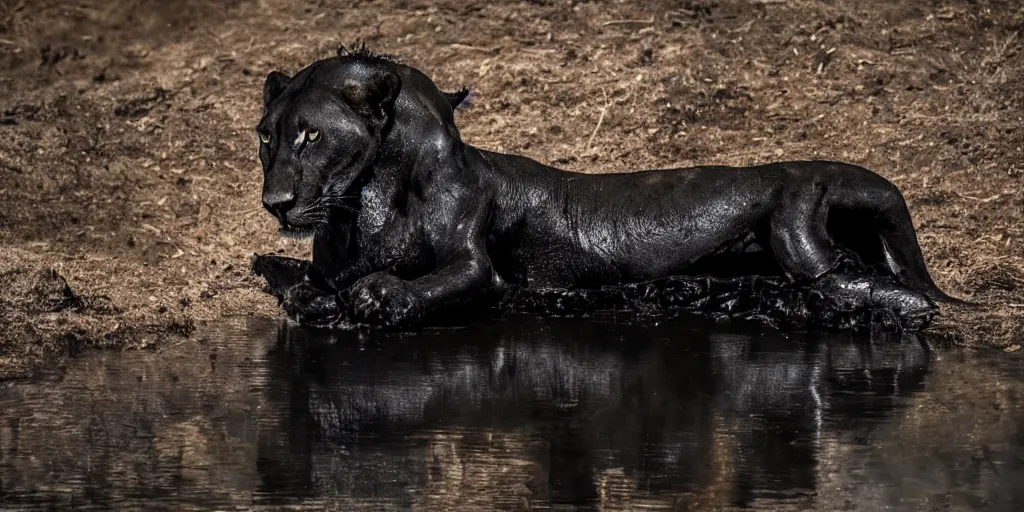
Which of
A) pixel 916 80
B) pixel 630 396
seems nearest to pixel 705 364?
pixel 630 396

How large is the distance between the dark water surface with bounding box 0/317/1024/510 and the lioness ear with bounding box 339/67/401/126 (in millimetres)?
1206

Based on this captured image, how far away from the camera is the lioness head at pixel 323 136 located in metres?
9.41

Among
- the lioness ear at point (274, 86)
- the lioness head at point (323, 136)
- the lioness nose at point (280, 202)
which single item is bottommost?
the lioness nose at point (280, 202)

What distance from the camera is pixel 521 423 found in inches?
300

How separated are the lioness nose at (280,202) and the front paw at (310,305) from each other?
50 centimetres

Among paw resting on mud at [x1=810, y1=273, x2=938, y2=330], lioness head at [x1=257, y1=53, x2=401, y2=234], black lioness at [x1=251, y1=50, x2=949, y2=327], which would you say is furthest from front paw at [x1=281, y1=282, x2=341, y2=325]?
paw resting on mud at [x1=810, y1=273, x2=938, y2=330]

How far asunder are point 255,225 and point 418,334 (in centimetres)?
301

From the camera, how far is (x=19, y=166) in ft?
42.8

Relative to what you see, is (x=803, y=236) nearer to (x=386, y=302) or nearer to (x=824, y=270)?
(x=824, y=270)

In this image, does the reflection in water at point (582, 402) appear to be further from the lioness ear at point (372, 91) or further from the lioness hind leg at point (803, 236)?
the lioness ear at point (372, 91)

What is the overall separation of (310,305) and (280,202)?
0.61 meters

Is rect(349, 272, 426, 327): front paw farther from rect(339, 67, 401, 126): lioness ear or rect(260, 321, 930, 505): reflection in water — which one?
rect(339, 67, 401, 126): lioness ear

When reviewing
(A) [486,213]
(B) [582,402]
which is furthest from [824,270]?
(B) [582,402]

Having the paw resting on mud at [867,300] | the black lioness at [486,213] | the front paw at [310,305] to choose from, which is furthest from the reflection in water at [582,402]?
the black lioness at [486,213]
